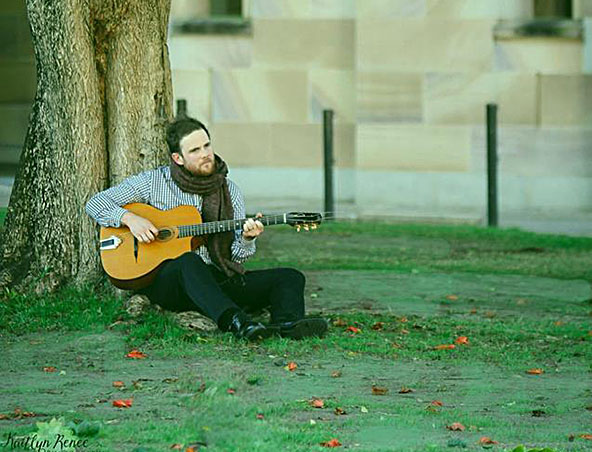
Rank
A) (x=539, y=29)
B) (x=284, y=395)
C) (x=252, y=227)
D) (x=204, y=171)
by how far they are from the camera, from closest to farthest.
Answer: (x=284, y=395) < (x=252, y=227) < (x=204, y=171) < (x=539, y=29)

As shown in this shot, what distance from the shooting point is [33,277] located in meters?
9.81

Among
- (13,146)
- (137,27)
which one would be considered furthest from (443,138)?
(137,27)

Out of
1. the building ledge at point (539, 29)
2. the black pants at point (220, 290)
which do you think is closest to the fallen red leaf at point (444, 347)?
the black pants at point (220, 290)

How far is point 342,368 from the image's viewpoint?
319 inches

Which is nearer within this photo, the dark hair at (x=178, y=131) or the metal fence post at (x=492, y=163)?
the dark hair at (x=178, y=131)

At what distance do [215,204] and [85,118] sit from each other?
3.92 feet

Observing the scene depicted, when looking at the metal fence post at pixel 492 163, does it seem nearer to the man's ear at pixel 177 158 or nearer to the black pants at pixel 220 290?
the black pants at pixel 220 290

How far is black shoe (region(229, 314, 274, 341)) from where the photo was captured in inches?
334

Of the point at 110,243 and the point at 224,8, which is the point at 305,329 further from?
the point at 224,8

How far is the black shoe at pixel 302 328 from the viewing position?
342 inches

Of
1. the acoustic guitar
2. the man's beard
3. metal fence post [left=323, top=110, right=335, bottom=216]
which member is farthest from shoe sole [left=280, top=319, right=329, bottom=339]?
metal fence post [left=323, top=110, right=335, bottom=216]

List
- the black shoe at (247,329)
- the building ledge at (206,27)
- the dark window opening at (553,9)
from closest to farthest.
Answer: the black shoe at (247,329)
the dark window opening at (553,9)
the building ledge at (206,27)

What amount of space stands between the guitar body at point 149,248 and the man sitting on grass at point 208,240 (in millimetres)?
58
